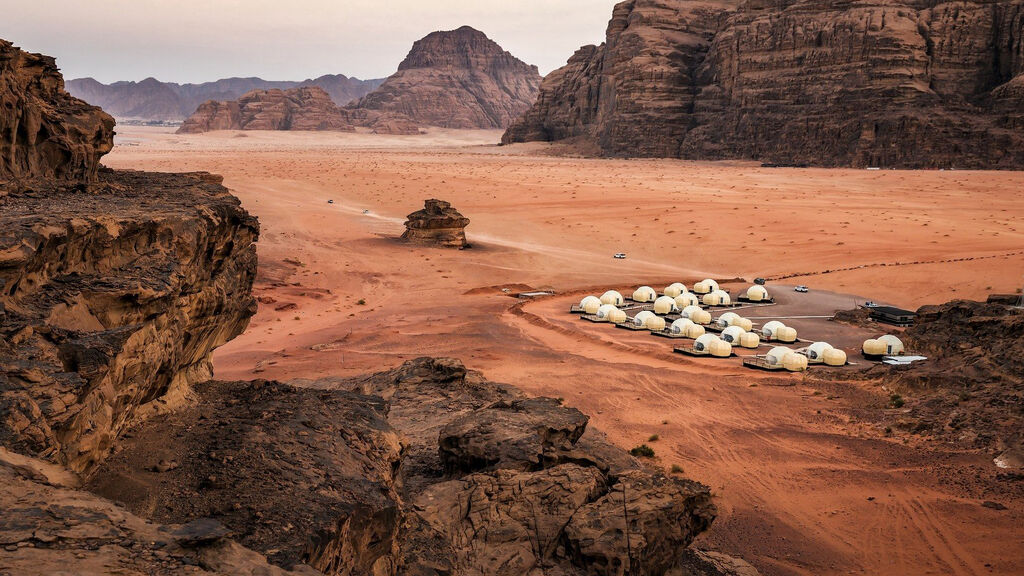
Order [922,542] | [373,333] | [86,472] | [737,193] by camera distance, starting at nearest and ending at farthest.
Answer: [86,472], [922,542], [373,333], [737,193]

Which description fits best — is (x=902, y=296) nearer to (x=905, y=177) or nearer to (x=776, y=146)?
(x=905, y=177)

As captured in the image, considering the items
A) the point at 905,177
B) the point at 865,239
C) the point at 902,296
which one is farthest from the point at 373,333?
the point at 905,177

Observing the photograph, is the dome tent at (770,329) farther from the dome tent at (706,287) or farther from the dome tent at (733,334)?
the dome tent at (706,287)

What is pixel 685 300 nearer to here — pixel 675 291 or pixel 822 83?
pixel 675 291

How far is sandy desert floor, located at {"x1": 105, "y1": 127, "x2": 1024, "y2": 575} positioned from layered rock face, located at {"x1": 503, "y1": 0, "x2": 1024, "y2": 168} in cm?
697

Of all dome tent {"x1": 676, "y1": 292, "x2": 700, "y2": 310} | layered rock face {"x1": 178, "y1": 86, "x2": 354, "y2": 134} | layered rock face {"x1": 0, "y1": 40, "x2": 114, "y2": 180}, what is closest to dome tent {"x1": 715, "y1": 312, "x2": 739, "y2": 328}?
dome tent {"x1": 676, "y1": 292, "x2": 700, "y2": 310}

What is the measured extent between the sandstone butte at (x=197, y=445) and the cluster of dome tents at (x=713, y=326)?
12152 mm

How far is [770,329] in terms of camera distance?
25484 mm

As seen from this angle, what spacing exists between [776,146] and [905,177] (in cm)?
1951

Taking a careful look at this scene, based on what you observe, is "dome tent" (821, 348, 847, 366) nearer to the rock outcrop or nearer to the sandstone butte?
the sandstone butte

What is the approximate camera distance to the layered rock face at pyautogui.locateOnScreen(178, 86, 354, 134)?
586 feet

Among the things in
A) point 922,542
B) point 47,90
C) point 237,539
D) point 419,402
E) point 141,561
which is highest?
point 47,90

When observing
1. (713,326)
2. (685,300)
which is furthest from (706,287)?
(713,326)

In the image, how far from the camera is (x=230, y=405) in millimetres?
8961
